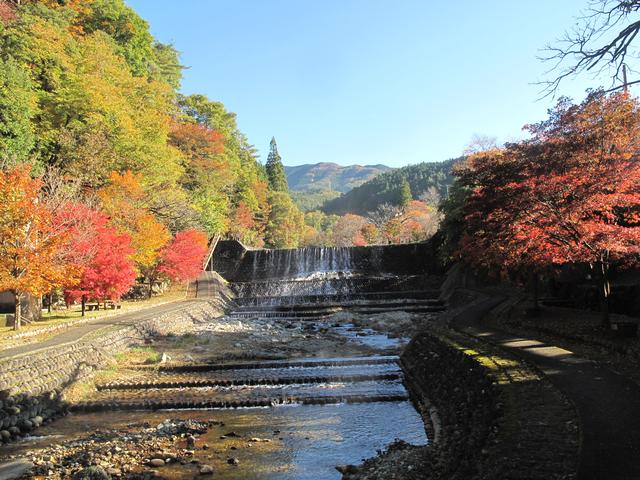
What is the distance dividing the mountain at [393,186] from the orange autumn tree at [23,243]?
6491 centimetres

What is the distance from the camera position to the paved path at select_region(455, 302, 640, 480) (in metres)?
4.14

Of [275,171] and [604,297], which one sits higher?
[275,171]

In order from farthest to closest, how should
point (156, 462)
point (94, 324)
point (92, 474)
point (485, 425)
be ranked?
point (94, 324), point (156, 462), point (92, 474), point (485, 425)

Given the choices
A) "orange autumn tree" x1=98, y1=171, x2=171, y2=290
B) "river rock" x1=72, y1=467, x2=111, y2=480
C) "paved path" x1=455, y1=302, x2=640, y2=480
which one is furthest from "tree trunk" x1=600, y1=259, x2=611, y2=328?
"orange autumn tree" x1=98, y1=171, x2=171, y2=290

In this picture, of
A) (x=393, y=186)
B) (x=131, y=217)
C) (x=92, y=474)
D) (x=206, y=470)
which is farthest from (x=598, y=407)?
(x=393, y=186)

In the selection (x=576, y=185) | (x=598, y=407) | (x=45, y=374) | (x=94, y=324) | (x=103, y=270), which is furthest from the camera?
(x=103, y=270)

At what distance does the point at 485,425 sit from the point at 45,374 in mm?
9399

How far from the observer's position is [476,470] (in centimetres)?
483

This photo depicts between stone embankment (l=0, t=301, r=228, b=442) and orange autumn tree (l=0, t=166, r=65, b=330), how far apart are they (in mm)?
2120

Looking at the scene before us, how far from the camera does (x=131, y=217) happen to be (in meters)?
21.2

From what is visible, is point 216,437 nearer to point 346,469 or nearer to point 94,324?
point 346,469

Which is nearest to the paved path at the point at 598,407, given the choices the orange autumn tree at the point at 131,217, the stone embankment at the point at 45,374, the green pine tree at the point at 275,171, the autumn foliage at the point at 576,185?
the autumn foliage at the point at 576,185

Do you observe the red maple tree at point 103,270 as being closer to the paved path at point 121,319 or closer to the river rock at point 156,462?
the paved path at point 121,319

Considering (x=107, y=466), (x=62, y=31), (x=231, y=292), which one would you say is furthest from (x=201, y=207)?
(x=107, y=466)
